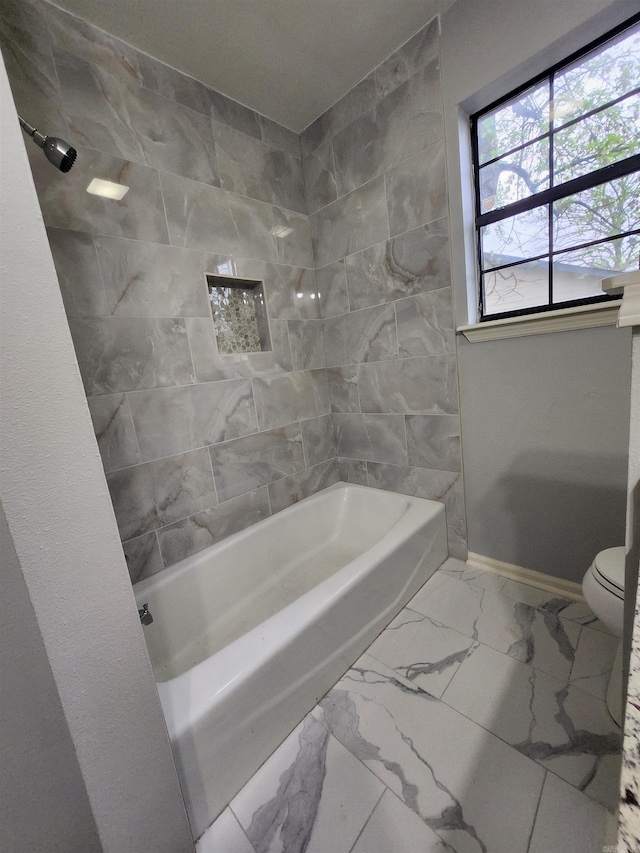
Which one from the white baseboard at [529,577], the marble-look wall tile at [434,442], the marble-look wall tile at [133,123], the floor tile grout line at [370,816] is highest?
the marble-look wall tile at [133,123]

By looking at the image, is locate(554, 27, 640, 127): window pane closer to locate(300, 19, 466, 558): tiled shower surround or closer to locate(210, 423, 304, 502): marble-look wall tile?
locate(300, 19, 466, 558): tiled shower surround

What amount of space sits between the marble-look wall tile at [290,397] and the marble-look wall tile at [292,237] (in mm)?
706

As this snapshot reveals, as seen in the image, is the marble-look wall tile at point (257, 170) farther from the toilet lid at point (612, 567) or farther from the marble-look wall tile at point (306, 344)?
the toilet lid at point (612, 567)

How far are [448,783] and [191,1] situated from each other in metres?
2.83

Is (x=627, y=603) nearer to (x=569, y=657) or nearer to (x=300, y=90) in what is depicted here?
(x=569, y=657)

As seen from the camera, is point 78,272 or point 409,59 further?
point 409,59

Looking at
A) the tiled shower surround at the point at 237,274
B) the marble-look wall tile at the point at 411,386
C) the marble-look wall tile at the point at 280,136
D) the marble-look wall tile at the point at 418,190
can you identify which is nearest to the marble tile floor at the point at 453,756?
the tiled shower surround at the point at 237,274

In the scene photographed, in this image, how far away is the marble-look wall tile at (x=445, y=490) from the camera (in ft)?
5.97

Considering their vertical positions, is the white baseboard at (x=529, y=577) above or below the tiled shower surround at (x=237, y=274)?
below

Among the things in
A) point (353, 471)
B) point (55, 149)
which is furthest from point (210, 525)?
point (55, 149)

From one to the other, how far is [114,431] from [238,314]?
903 millimetres

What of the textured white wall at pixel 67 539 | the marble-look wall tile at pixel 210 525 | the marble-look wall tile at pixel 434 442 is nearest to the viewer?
the textured white wall at pixel 67 539

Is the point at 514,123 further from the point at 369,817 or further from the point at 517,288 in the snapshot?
the point at 369,817

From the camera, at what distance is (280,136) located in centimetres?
196
